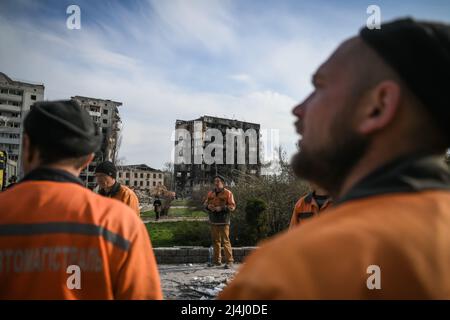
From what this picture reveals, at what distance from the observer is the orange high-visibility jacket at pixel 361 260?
67cm

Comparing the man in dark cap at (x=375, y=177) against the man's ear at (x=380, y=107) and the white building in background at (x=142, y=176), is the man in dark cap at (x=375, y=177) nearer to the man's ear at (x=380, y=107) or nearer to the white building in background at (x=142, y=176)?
the man's ear at (x=380, y=107)

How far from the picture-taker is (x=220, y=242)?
924 cm

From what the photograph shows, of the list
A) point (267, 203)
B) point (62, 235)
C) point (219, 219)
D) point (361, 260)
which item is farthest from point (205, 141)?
point (361, 260)

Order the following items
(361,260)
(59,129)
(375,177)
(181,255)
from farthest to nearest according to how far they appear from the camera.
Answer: (181,255) → (59,129) → (375,177) → (361,260)

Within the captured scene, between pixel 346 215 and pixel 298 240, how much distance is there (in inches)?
5.5

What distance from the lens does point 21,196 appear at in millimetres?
1646

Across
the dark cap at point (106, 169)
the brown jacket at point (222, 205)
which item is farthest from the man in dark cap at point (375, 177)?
the brown jacket at point (222, 205)

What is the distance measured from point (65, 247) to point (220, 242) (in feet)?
26.1

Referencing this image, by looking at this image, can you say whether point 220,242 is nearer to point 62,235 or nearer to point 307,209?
point 307,209

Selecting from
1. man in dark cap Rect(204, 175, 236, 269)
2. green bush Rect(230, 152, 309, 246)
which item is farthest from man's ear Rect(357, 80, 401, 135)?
green bush Rect(230, 152, 309, 246)

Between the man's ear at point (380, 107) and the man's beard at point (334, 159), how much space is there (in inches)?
1.5

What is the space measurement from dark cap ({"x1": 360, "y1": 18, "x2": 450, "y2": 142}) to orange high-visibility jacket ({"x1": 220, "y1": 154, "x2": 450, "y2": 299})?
30 cm

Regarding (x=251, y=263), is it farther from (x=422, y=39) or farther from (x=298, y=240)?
(x=422, y=39)

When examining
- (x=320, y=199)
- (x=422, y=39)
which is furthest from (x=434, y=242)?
(x=320, y=199)
